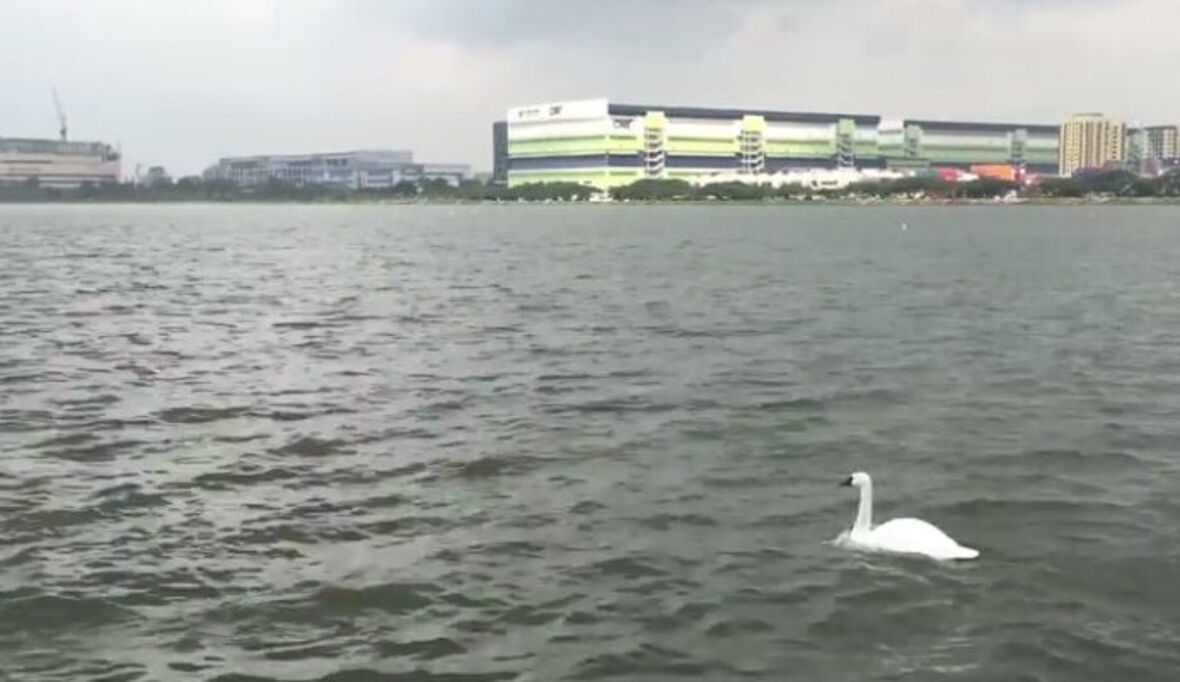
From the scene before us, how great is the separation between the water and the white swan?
19cm

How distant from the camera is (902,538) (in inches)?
415

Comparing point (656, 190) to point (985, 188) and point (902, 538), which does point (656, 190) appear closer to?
point (985, 188)

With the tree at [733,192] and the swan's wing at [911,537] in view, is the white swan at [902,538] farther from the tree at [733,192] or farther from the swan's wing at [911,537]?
the tree at [733,192]

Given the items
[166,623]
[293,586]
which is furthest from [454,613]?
[166,623]

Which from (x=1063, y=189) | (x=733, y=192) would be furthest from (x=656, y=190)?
(x=1063, y=189)

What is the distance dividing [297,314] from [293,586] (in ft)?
69.0

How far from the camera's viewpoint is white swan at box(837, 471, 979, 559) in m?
10.4

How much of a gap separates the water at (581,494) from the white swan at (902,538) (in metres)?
0.19

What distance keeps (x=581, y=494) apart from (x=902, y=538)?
3.35 meters

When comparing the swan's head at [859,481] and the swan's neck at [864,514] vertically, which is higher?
the swan's head at [859,481]

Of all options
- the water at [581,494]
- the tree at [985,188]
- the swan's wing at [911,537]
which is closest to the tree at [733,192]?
the tree at [985,188]

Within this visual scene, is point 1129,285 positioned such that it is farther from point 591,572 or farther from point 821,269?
point 591,572

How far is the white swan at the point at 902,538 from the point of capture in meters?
10.4

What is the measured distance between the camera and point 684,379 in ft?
63.8
